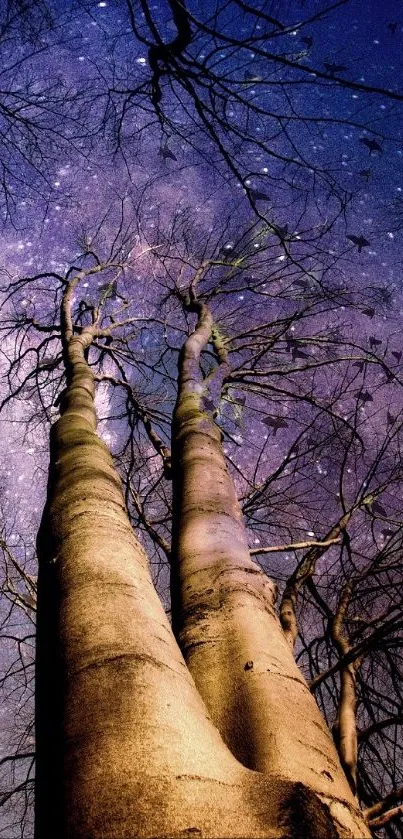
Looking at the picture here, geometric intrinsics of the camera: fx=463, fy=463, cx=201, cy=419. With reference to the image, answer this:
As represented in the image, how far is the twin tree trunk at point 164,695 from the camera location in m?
0.67

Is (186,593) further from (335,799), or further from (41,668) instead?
(335,799)

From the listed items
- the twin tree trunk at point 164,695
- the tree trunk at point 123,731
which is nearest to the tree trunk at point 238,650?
the twin tree trunk at point 164,695

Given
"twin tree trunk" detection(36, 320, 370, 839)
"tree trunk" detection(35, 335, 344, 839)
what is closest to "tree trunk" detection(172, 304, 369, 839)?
"twin tree trunk" detection(36, 320, 370, 839)

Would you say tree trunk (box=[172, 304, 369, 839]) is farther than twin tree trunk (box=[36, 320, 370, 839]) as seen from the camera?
Yes

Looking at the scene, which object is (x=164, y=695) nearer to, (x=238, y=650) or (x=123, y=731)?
(x=123, y=731)

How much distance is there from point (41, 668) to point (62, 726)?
0.29m

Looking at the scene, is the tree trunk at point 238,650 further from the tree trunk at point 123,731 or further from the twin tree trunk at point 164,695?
the tree trunk at point 123,731

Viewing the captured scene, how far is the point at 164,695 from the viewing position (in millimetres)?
872

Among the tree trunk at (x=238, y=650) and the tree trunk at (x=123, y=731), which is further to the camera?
the tree trunk at (x=238, y=650)

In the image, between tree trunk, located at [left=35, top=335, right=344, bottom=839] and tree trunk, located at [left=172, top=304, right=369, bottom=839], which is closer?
tree trunk, located at [left=35, top=335, right=344, bottom=839]

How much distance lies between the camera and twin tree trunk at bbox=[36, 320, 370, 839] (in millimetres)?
675

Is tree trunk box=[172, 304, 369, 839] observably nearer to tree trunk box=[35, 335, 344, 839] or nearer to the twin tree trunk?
the twin tree trunk

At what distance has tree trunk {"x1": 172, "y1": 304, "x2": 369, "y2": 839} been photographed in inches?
38.4

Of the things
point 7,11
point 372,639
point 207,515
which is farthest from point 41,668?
point 7,11
